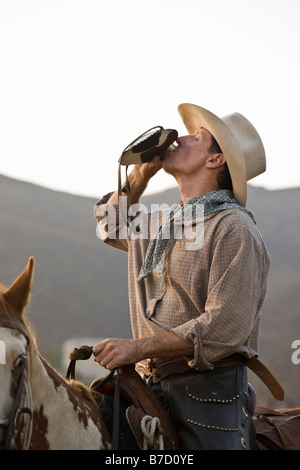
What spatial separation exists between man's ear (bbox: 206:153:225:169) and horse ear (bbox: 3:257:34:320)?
1523mm

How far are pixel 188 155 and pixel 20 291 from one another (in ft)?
5.07

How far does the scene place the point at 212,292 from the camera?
8.79ft

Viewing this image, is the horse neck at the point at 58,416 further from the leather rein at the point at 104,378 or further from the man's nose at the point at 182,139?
the man's nose at the point at 182,139

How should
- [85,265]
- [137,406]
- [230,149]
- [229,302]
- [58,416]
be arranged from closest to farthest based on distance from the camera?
1. [58,416]
2. [137,406]
3. [229,302]
4. [230,149]
5. [85,265]

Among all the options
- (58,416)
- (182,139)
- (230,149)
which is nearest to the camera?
(58,416)

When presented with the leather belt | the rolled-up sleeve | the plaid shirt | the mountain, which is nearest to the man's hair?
the plaid shirt

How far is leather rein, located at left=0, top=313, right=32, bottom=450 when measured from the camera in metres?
1.87

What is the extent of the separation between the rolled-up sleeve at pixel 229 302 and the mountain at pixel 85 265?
21988 mm

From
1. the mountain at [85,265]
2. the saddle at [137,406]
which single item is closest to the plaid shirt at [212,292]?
the saddle at [137,406]

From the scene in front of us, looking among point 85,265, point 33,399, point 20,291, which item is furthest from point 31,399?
point 85,265

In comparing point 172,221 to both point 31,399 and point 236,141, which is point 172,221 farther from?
point 31,399

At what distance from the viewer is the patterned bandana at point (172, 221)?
3.03 m
